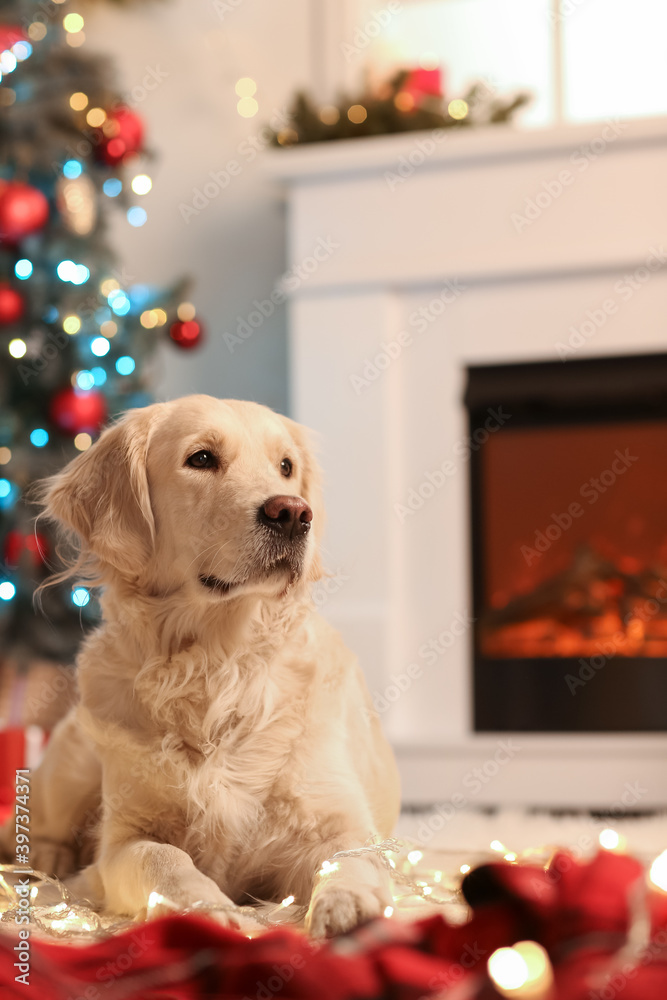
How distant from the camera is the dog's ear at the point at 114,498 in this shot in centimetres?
131

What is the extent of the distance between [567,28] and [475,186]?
2.65 feet

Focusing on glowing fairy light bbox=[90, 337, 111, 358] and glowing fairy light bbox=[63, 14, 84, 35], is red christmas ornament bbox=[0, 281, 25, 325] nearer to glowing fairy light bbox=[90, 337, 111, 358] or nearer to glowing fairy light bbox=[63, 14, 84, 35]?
glowing fairy light bbox=[90, 337, 111, 358]

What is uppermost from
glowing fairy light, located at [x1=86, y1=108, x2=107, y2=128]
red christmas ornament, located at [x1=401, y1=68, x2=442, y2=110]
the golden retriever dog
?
red christmas ornament, located at [x1=401, y1=68, x2=442, y2=110]

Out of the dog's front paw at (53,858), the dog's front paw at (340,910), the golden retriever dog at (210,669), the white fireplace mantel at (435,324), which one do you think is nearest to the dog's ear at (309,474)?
the golden retriever dog at (210,669)

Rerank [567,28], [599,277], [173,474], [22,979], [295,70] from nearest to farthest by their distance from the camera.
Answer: [22,979], [173,474], [599,277], [567,28], [295,70]

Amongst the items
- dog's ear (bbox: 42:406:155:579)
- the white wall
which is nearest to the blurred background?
the white wall

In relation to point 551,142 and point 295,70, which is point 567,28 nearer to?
point 551,142

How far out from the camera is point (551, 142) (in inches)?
120

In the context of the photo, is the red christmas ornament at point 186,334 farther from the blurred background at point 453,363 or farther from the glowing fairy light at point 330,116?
the glowing fairy light at point 330,116

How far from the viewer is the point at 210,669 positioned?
1280 mm

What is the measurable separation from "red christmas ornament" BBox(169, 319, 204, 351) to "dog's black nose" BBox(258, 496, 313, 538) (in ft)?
6.33

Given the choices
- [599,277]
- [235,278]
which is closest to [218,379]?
[235,278]

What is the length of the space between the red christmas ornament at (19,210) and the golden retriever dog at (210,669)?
1.62 meters

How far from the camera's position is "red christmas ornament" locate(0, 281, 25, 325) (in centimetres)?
282
